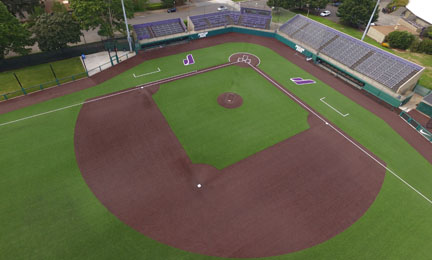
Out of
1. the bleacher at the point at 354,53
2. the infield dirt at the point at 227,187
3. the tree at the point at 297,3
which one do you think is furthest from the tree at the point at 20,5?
the tree at the point at 297,3

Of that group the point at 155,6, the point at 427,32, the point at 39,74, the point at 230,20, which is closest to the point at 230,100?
the point at 230,20

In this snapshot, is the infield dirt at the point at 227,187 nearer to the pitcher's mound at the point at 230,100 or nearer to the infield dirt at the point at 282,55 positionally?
→ the infield dirt at the point at 282,55

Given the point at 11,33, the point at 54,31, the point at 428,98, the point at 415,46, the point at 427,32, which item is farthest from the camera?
the point at 427,32

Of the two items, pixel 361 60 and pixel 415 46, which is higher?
pixel 361 60

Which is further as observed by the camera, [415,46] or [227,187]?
[415,46]

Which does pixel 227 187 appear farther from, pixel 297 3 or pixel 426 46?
pixel 297 3

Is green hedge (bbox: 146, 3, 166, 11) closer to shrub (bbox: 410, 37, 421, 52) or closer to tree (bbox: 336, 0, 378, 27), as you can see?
tree (bbox: 336, 0, 378, 27)
